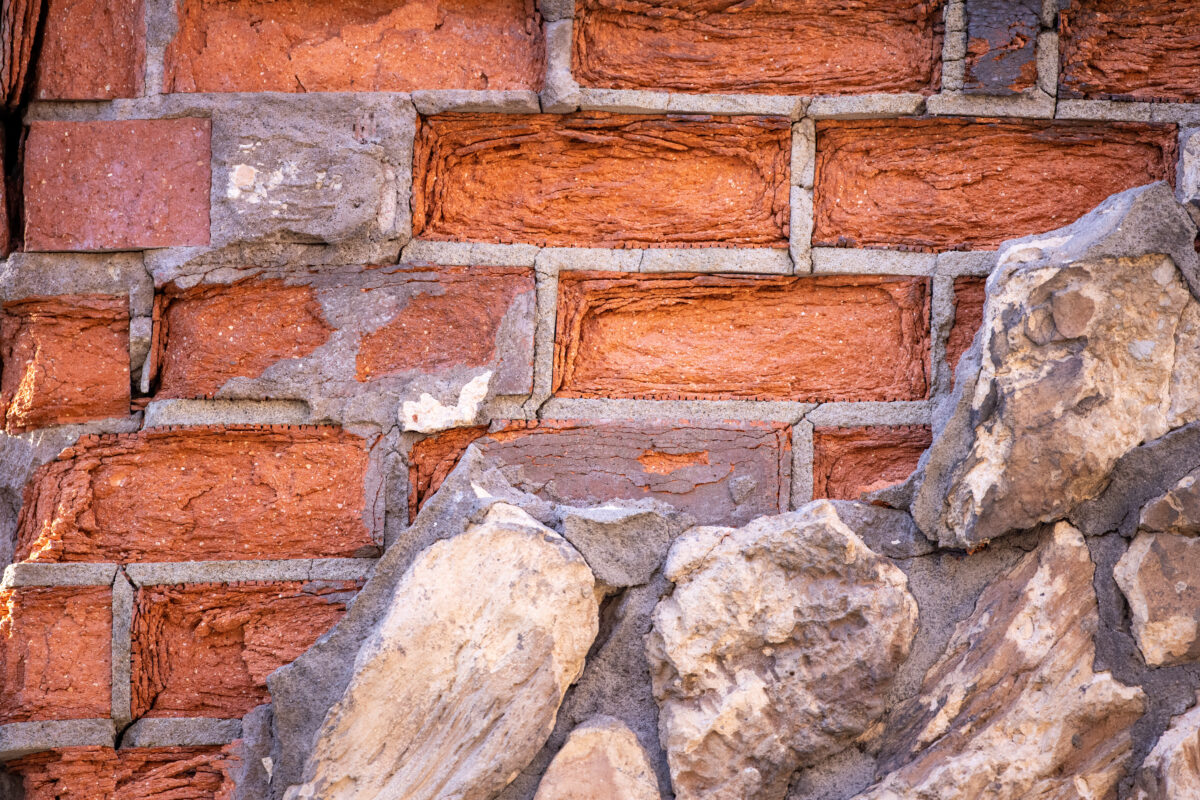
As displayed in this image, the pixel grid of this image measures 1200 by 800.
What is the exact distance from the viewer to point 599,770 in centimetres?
129

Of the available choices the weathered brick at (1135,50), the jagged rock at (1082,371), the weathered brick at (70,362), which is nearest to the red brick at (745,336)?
the jagged rock at (1082,371)

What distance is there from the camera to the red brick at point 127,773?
4.61 ft

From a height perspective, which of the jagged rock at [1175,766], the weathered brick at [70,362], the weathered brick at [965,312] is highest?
the weathered brick at [965,312]

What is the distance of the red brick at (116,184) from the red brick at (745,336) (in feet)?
1.88

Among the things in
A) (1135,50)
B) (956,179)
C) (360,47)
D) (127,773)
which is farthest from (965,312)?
(127,773)

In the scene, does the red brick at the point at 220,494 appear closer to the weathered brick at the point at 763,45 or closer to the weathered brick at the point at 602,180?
the weathered brick at the point at 602,180

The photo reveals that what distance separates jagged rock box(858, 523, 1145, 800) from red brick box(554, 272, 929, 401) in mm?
338

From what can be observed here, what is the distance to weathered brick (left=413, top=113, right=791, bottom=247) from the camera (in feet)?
4.83

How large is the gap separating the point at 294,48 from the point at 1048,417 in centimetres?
121

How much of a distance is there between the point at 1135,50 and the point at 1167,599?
0.82 m

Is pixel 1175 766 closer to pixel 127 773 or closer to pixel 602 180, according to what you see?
pixel 602 180

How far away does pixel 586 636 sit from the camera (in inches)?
52.1

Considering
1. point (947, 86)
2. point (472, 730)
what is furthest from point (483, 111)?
point (472, 730)

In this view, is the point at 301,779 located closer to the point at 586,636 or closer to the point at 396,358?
the point at 586,636
